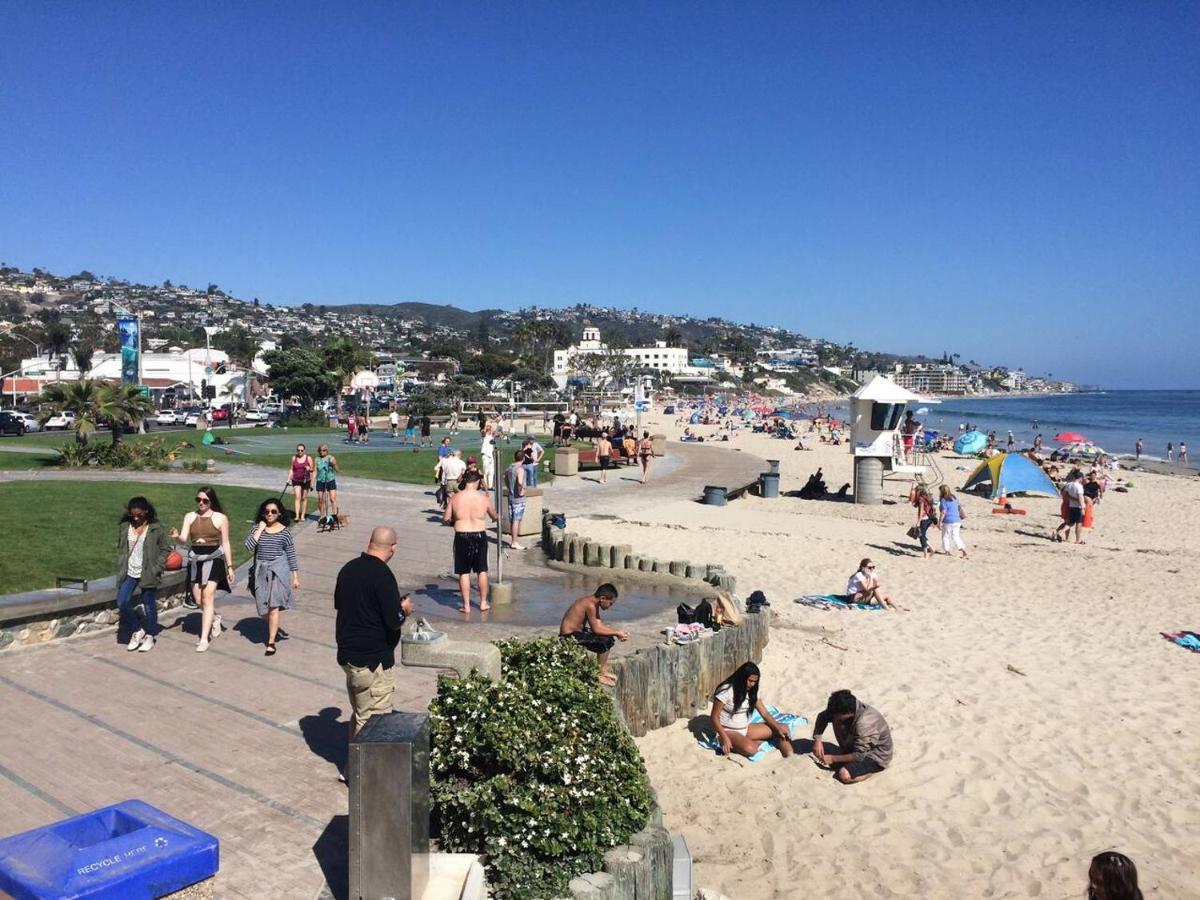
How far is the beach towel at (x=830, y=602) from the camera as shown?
1205cm

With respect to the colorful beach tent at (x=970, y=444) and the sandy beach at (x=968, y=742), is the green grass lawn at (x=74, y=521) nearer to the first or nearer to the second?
the sandy beach at (x=968, y=742)

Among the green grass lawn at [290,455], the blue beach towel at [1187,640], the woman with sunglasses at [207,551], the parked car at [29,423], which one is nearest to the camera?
the woman with sunglasses at [207,551]

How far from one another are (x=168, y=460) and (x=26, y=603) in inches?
623

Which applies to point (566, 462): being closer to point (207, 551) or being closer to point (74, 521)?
point (74, 521)

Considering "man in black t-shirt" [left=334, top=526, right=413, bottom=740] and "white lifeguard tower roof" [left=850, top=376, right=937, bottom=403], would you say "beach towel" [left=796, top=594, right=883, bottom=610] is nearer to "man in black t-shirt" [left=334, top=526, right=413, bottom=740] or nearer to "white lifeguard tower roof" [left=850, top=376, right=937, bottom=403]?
"man in black t-shirt" [left=334, top=526, right=413, bottom=740]

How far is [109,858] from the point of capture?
325 cm

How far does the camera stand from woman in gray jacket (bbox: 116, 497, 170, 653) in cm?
783

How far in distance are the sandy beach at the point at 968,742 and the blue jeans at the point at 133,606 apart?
4.54 metres

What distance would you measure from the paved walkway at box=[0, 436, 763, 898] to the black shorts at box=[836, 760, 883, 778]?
109 inches

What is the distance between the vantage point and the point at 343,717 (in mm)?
6512

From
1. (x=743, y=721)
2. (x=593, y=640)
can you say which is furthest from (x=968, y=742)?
(x=593, y=640)

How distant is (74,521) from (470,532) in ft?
23.2

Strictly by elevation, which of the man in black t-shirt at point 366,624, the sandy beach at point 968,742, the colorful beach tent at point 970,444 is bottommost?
the colorful beach tent at point 970,444

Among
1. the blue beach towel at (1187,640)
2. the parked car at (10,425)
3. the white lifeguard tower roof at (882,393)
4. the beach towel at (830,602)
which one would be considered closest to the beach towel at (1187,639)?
the blue beach towel at (1187,640)
